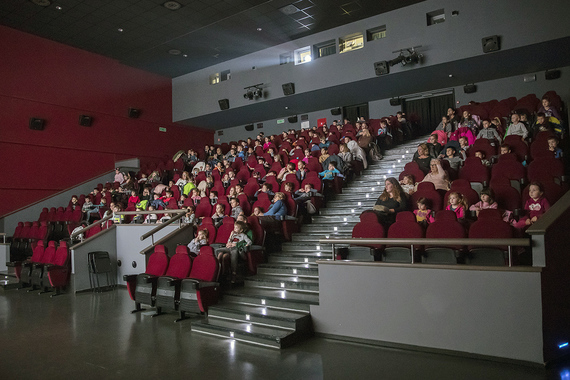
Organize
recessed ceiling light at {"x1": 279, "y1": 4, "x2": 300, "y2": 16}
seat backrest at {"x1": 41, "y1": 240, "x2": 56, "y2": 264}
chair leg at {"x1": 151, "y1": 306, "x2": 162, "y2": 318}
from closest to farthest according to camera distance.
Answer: chair leg at {"x1": 151, "y1": 306, "x2": 162, "y2": 318}
seat backrest at {"x1": 41, "y1": 240, "x2": 56, "y2": 264}
recessed ceiling light at {"x1": 279, "y1": 4, "x2": 300, "y2": 16}

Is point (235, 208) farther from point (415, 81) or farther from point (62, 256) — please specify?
point (415, 81)

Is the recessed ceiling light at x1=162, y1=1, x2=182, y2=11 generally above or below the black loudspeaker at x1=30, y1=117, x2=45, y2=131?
above

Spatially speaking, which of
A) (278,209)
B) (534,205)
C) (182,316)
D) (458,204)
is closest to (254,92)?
(278,209)

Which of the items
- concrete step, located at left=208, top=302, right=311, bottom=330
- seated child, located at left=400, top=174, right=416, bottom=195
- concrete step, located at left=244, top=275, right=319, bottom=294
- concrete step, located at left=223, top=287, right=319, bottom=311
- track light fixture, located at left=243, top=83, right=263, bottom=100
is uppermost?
track light fixture, located at left=243, top=83, right=263, bottom=100

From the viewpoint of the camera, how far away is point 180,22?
9719mm

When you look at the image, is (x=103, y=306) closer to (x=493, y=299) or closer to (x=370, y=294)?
(x=370, y=294)

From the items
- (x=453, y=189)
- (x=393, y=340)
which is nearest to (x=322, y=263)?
(x=393, y=340)

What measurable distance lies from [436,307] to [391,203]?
1897mm

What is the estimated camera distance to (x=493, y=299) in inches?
127

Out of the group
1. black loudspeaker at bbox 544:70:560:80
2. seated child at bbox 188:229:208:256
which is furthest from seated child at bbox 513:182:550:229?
black loudspeaker at bbox 544:70:560:80

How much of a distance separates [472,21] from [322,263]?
6.94 metres

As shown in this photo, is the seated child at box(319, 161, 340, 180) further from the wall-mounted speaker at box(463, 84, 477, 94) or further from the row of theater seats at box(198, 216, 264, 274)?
the wall-mounted speaker at box(463, 84, 477, 94)

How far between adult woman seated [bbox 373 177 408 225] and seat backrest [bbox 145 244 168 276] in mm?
2818

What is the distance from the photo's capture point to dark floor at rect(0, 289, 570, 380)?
10.1 ft
